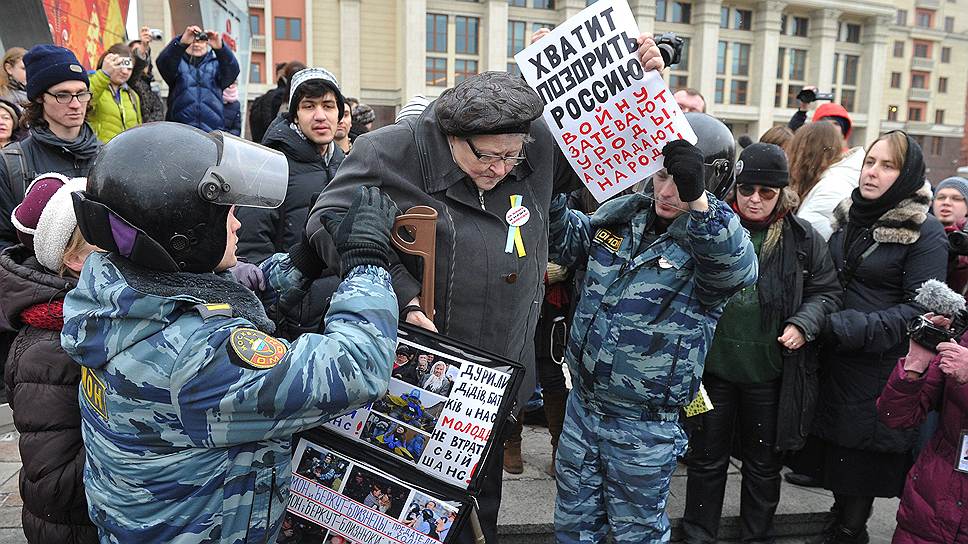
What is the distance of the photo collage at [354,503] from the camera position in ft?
5.98

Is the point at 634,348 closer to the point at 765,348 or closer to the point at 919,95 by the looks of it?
the point at 765,348

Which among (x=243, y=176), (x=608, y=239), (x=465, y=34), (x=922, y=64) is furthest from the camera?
(x=922, y=64)

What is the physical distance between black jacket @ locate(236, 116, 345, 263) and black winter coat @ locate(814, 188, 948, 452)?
2843mm

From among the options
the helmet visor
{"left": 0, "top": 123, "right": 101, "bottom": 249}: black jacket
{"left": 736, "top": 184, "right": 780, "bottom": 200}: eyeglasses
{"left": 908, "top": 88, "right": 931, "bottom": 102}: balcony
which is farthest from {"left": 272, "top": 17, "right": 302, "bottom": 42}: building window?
{"left": 908, "top": 88, "right": 931, "bottom": 102}: balcony

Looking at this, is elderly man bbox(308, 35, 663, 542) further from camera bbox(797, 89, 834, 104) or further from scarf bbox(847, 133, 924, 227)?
camera bbox(797, 89, 834, 104)

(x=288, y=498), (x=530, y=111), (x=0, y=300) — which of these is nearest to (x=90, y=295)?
(x=288, y=498)

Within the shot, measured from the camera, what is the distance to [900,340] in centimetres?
321

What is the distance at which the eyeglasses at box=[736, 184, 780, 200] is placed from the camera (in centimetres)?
316

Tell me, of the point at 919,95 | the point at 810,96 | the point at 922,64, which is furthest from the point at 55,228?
the point at 922,64

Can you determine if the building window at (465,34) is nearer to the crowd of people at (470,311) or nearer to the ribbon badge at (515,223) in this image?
the crowd of people at (470,311)

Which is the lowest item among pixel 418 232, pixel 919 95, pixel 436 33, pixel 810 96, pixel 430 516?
pixel 430 516

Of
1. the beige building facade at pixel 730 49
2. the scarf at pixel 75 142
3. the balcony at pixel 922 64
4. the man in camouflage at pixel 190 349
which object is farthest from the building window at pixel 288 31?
the balcony at pixel 922 64

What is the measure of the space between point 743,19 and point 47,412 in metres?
60.7

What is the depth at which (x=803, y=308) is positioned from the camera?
3.24 m
